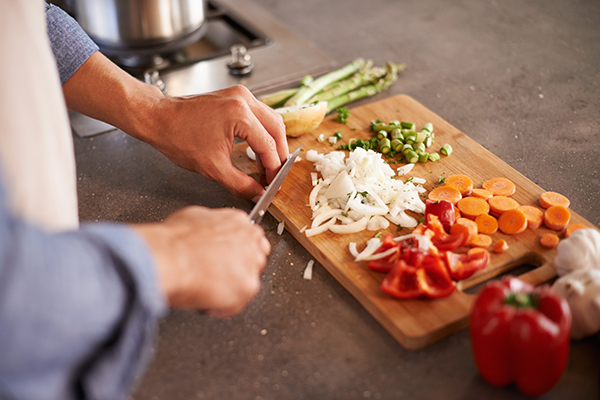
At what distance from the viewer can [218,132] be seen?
1214mm

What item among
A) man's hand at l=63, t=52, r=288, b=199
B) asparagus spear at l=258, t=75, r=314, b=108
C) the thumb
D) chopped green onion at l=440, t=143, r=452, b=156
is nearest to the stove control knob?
asparagus spear at l=258, t=75, r=314, b=108

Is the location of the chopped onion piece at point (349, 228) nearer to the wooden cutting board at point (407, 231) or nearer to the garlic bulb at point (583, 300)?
the wooden cutting board at point (407, 231)

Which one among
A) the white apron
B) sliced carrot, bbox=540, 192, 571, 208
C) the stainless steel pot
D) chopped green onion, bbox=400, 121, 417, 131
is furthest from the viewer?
the stainless steel pot

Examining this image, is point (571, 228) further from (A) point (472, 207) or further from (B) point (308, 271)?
(B) point (308, 271)

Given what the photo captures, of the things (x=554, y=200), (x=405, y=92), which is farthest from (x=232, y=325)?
(x=405, y=92)

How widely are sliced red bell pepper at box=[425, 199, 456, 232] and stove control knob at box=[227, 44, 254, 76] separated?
92 centimetres

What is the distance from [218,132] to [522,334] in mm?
774

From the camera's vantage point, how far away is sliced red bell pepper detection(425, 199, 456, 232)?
1149 mm

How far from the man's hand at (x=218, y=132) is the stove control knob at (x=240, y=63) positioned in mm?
575

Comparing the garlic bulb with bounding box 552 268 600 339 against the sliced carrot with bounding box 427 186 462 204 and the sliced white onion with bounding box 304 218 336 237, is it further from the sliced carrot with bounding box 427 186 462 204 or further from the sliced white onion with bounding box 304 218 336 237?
the sliced white onion with bounding box 304 218 336 237

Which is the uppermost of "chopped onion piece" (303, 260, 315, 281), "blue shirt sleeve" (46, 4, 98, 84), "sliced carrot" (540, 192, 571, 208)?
"blue shirt sleeve" (46, 4, 98, 84)

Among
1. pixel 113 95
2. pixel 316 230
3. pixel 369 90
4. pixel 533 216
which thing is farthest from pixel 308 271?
pixel 369 90

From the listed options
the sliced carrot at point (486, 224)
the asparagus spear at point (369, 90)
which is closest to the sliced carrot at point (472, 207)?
the sliced carrot at point (486, 224)

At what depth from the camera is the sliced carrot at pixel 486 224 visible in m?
1.15
